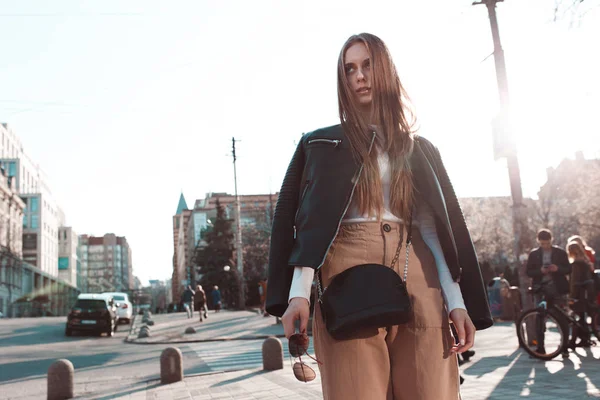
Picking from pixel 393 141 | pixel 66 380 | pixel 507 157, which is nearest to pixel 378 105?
pixel 393 141

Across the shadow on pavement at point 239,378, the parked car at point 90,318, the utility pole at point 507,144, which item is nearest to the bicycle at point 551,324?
the utility pole at point 507,144

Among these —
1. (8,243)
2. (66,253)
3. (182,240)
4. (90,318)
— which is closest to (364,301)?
(90,318)

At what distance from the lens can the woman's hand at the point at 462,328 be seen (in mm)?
2109

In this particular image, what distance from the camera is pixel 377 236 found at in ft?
7.03

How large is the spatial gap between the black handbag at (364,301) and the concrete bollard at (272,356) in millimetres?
7929

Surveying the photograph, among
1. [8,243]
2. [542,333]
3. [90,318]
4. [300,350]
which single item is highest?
[8,243]

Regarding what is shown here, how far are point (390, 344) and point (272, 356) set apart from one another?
7931mm

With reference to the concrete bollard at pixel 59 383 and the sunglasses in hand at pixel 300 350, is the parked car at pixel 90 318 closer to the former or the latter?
the concrete bollard at pixel 59 383

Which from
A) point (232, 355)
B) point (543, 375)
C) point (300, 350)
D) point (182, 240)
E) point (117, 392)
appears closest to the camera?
point (300, 350)

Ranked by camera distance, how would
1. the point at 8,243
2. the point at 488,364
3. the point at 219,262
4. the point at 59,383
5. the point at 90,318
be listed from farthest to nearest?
the point at 8,243 → the point at 219,262 → the point at 90,318 → the point at 488,364 → the point at 59,383

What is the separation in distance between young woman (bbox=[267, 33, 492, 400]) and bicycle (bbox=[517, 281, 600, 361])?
647 centimetres

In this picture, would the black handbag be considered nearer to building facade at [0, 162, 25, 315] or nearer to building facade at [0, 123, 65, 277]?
building facade at [0, 162, 25, 315]

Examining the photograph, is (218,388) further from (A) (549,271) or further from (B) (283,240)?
(B) (283,240)

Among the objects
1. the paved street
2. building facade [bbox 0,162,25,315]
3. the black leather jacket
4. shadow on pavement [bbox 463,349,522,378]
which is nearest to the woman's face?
the black leather jacket
